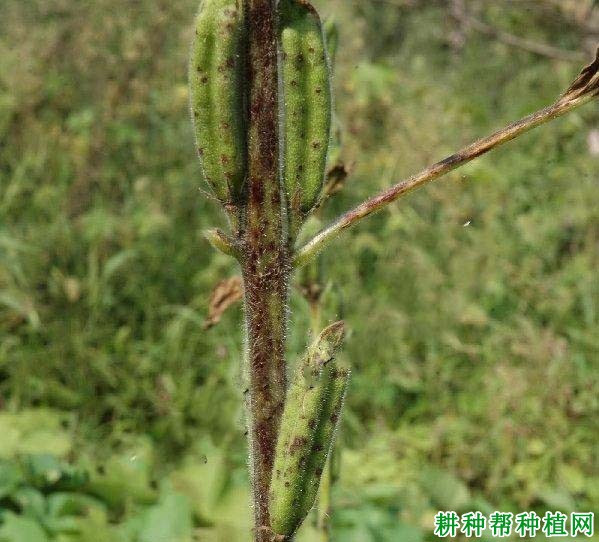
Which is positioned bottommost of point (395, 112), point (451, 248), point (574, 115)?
point (451, 248)

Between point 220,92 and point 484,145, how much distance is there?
32 cm

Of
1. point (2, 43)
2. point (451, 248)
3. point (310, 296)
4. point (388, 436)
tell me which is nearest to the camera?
point (310, 296)

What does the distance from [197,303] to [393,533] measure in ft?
6.64

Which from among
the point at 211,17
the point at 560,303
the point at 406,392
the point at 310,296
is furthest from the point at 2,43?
the point at 211,17

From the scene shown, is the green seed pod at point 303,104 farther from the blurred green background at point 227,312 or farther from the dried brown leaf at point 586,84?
the blurred green background at point 227,312

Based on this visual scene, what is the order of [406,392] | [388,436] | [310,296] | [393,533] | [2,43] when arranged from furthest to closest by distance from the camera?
1. [2,43]
2. [406,392]
3. [388,436]
4. [393,533]
5. [310,296]

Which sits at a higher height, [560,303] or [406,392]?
[560,303]

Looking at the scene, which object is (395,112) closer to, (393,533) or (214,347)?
(214,347)

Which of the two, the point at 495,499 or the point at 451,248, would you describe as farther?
the point at 451,248

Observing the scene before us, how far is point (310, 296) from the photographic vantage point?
164 cm

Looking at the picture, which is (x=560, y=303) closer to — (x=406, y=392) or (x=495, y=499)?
(x=406, y=392)

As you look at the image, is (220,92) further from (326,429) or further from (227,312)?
(227,312)

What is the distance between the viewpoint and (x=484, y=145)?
3.31 feet

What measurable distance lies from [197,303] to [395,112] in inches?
80.9
